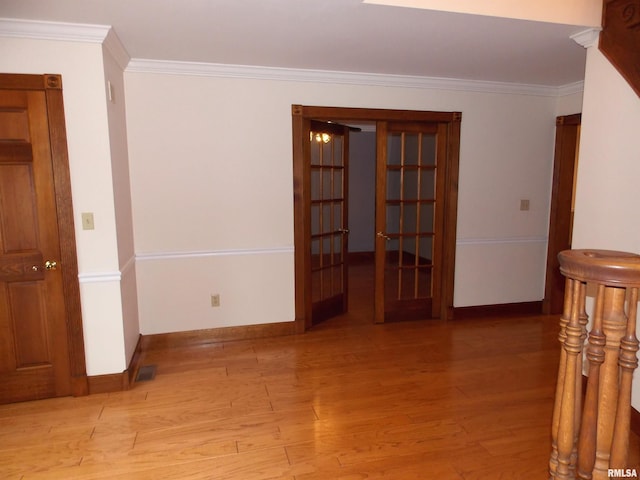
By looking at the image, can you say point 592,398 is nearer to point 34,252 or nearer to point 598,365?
point 598,365

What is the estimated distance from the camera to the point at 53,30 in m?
2.59

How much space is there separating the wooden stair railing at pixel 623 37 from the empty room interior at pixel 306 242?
1cm

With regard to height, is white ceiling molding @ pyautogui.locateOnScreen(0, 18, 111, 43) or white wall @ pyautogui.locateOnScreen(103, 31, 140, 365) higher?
white ceiling molding @ pyautogui.locateOnScreen(0, 18, 111, 43)

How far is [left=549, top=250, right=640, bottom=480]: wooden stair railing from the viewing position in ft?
4.01

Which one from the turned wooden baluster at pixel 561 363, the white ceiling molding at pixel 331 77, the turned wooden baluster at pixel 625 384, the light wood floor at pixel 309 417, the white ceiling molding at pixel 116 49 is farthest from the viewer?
the white ceiling molding at pixel 331 77

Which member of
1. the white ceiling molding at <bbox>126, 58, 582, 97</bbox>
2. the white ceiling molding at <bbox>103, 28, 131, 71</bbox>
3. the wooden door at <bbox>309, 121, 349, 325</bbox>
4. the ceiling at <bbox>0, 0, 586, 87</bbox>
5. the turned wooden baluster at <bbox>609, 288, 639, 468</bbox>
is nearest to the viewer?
the turned wooden baluster at <bbox>609, 288, 639, 468</bbox>

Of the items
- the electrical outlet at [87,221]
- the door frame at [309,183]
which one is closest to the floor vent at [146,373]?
the electrical outlet at [87,221]

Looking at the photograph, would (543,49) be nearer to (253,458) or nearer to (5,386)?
(253,458)

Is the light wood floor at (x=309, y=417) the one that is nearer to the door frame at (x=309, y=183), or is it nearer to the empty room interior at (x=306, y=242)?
the empty room interior at (x=306, y=242)

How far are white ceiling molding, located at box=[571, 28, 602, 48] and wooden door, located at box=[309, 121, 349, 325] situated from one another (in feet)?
7.05

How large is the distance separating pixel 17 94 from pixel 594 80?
3.61m

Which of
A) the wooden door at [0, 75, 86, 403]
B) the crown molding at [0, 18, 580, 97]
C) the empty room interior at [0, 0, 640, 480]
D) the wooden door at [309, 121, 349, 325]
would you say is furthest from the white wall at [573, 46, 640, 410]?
the wooden door at [0, 75, 86, 403]

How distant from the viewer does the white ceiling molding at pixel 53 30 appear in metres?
2.53

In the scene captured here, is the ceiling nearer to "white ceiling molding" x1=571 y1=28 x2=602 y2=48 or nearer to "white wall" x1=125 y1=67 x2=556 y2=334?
"white ceiling molding" x1=571 y1=28 x2=602 y2=48
